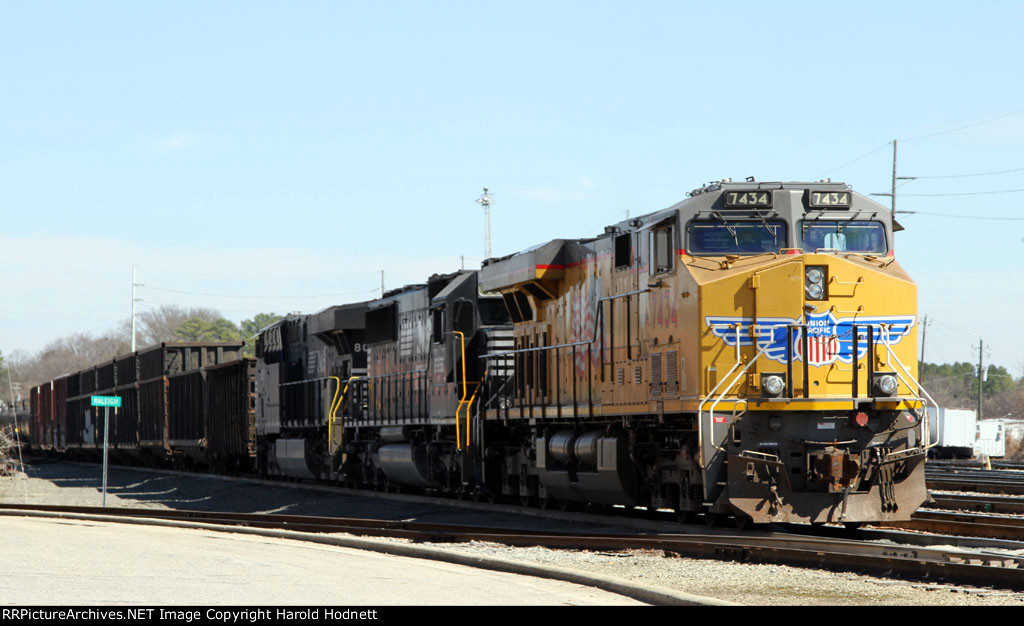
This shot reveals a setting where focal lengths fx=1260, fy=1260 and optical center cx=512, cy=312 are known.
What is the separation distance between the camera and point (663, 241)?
15.2 m

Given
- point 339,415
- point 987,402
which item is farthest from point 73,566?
point 987,402

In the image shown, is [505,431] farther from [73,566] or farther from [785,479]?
[73,566]

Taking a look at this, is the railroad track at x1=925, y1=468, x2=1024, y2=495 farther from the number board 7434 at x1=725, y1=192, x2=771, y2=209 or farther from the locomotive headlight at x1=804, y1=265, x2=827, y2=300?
the number board 7434 at x1=725, y1=192, x2=771, y2=209

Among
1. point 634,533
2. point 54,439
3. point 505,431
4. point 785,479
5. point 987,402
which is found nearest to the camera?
point 785,479

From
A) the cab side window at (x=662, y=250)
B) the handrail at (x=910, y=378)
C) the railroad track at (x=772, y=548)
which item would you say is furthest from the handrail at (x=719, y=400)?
the cab side window at (x=662, y=250)

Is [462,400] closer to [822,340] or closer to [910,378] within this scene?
[822,340]

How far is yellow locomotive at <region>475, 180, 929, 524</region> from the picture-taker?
1406cm

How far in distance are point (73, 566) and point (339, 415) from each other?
52.9 feet

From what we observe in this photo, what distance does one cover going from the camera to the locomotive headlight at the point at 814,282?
14352mm

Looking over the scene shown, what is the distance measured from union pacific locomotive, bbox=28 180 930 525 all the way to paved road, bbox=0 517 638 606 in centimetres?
391

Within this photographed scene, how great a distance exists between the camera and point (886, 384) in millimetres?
14242

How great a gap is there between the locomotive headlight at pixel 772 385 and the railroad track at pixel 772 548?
5.18 ft

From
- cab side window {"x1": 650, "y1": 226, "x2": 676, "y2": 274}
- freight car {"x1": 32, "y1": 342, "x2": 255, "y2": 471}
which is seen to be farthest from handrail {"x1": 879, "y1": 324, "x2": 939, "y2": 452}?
freight car {"x1": 32, "y1": 342, "x2": 255, "y2": 471}

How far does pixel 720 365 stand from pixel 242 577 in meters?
6.08
